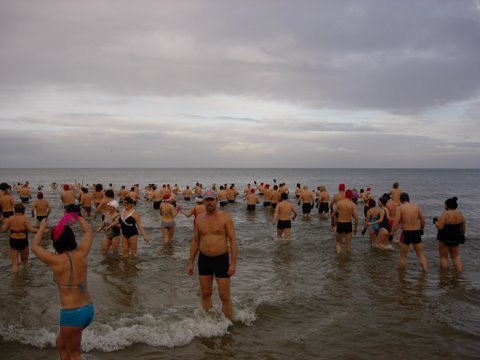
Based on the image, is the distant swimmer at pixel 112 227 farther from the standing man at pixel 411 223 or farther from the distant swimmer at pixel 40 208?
the standing man at pixel 411 223

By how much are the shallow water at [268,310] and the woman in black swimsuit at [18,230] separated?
496mm

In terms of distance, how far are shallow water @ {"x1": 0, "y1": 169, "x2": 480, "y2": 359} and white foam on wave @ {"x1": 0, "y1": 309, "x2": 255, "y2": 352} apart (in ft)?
0.05

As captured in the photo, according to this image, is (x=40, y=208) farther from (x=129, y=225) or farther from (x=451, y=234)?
(x=451, y=234)

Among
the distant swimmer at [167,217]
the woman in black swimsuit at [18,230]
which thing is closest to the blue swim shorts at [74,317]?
the woman in black swimsuit at [18,230]

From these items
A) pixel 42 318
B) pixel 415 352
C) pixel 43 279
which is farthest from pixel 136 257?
pixel 415 352

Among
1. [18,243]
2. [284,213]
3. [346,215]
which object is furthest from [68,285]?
[284,213]

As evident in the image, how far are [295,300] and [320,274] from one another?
77.5 inches

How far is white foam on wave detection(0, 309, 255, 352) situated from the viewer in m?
5.12

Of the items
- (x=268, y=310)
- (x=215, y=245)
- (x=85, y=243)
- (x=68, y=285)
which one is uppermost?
(x=85, y=243)

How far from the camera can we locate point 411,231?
27.6 ft

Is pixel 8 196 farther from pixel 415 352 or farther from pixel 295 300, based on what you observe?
pixel 415 352

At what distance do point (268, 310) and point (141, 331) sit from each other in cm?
214

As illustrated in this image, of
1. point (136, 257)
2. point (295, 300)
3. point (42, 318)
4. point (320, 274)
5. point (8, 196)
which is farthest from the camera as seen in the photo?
point (8, 196)

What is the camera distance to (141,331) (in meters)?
5.39
